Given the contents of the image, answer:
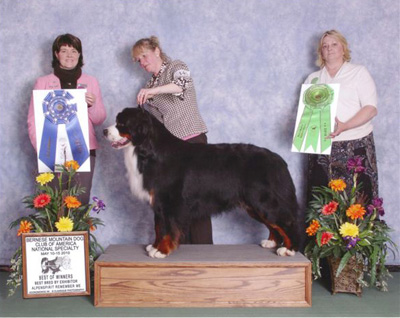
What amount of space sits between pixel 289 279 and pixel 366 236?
0.69 meters

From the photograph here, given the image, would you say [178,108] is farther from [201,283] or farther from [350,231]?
[350,231]

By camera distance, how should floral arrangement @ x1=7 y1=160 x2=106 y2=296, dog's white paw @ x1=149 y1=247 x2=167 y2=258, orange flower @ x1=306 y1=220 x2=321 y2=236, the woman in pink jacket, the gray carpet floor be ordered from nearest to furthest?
1. the gray carpet floor
2. dog's white paw @ x1=149 y1=247 x2=167 y2=258
3. floral arrangement @ x1=7 y1=160 x2=106 y2=296
4. orange flower @ x1=306 y1=220 x2=321 y2=236
5. the woman in pink jacket

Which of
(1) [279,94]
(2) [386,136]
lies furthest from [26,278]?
(2) [386,136]

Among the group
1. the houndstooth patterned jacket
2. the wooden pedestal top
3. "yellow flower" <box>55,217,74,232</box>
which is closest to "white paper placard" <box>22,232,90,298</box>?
"yellow flower" <box>55,217,74,232</box>

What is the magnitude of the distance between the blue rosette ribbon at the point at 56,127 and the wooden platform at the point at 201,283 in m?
0.93

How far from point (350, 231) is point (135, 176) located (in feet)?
4.89

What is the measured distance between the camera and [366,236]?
3.15 meters

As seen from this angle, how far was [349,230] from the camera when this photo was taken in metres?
3.06

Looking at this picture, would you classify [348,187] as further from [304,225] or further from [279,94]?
[279,94]

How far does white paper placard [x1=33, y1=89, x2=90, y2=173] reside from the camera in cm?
335

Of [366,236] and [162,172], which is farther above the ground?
[162,172]

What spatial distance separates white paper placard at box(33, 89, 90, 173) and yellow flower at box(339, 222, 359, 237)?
187 cm

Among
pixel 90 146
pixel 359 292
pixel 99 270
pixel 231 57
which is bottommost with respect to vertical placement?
pixel 359 292

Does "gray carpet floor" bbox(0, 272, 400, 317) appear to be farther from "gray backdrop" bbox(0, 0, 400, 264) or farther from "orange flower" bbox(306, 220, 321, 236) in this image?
"gray backdrop" bbox(0, 0, 400, 264)
